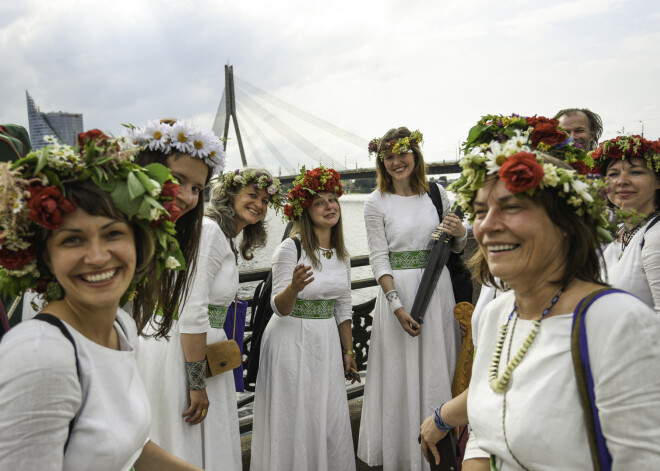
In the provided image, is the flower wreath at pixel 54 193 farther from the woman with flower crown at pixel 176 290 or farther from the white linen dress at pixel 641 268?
the white linen dress at pixel 641 268

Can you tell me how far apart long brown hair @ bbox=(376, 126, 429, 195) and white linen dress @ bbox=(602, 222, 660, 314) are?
4.93 ft

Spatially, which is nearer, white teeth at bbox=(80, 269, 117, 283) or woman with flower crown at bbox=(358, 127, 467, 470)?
white teeth at bbox=(80, 269, 117, 283)

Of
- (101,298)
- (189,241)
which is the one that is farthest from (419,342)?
(101,298)

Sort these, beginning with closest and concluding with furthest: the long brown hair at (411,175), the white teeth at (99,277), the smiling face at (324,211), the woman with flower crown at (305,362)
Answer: the white teeth at (99,277) < the woman with flower crown at (305,362) < the smiling face at (324,211) < the long brown hair at (411,175)

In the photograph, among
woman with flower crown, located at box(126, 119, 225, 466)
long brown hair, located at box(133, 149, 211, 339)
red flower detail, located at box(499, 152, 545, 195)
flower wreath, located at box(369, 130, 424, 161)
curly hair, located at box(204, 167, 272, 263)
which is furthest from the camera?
flower wreath, located at box(369, 130, 424, 161)

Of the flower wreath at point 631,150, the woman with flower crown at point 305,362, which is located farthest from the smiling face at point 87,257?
the flower wreath at point 631,150

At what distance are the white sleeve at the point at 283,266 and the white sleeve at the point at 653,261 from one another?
2061 mm

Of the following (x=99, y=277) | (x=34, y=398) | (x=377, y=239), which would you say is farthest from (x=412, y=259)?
(x=34, y=398)

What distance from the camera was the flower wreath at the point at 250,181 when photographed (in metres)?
3.40

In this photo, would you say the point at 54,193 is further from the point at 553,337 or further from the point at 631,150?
the point at 631,150

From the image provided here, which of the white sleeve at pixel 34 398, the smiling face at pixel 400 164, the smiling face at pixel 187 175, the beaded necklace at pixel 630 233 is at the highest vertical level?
the smiling face at pixel 400 164

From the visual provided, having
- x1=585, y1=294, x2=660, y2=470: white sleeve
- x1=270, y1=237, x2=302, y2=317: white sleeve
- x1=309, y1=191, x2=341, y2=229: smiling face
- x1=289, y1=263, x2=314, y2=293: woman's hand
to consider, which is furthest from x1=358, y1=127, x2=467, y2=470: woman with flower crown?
x1=585, y1=294, x2=660, y2=470: white sleeve

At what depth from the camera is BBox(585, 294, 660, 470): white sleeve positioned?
1.29 meters

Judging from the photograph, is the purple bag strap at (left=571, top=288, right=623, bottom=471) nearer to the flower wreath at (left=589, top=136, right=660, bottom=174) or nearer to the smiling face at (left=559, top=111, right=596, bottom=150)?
the flower wreath at (left=589, top=136, right=660, bottom=174)
